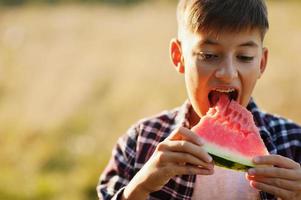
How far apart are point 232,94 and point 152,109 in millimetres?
5327

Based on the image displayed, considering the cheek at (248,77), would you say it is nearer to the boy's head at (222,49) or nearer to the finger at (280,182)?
the boy's head at (222,49)

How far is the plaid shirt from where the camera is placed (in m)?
3.51

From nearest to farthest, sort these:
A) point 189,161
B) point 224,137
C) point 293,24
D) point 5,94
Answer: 1. point 189,161
2. point 224,137
3. point 5,94
4. point 293,24

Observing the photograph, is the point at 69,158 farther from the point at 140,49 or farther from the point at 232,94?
the point at 232,94

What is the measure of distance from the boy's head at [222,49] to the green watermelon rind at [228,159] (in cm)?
31

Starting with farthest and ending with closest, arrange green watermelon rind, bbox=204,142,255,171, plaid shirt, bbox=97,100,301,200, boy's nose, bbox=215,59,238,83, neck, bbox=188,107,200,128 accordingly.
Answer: neck, bbox=188,107,200,128
plaid shirt, bbox=97,100,301,200
boy's nose, bbox=215,59,238,83
green watermelon rind, bbox=204,142,255,171

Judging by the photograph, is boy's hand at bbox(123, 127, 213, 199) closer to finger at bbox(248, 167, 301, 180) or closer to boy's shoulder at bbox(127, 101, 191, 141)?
finger at bbox(248, 167, 301, 180)

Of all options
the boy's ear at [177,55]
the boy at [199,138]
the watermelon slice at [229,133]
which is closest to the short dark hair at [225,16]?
the boy at [199,138]

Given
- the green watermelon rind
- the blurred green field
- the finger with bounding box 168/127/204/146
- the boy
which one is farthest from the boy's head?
the blurred green field

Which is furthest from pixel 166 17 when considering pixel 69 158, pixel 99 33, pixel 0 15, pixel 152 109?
pixel 69 158

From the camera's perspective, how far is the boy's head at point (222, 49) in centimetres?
318

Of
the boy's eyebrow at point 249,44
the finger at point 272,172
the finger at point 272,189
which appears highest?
the boy's eyebrow at point 249,44

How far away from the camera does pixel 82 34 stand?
1262 centimetres

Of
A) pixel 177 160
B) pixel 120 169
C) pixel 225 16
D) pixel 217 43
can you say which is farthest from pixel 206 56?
pixel 120 169
